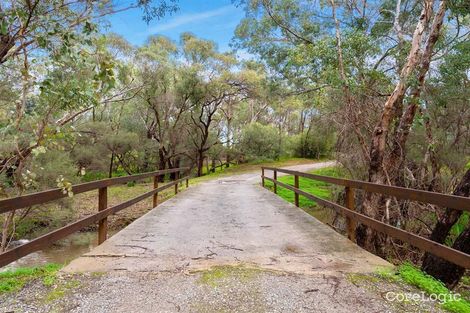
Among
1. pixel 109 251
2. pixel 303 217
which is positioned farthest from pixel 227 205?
pixel 109 251

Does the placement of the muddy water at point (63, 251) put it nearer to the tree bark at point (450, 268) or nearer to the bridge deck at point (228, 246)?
the bridge deck at point (228, 246)

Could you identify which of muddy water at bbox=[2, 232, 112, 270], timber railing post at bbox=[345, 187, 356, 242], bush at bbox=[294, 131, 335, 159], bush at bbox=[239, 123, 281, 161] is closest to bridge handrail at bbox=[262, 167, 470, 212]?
timber railing post at bbox=[345, 187, 356, 242]

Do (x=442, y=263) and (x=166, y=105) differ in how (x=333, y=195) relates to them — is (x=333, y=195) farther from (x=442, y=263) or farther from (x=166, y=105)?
(x=166, y=105)

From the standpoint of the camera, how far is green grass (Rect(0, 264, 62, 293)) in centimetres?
→ 332

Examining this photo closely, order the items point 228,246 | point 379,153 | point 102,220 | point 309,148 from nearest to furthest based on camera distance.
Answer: point 228,246 → point 102,220 → point 379,153 → point 309,148

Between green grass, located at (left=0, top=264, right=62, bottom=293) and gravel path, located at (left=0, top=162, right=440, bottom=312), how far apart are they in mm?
106

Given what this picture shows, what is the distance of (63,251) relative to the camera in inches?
530

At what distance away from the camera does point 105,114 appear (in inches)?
1341

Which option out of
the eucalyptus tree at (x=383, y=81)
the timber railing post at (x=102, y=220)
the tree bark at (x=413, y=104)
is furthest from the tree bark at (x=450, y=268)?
the timber railing post at (x=102, y=220)

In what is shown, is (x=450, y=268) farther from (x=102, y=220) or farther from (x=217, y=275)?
(x=102, y=220)

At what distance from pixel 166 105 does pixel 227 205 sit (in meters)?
18.5

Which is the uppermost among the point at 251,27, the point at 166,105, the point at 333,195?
the point at 251,27

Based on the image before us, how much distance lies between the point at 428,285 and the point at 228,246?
248cm

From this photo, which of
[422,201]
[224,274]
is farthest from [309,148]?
[224,274]
